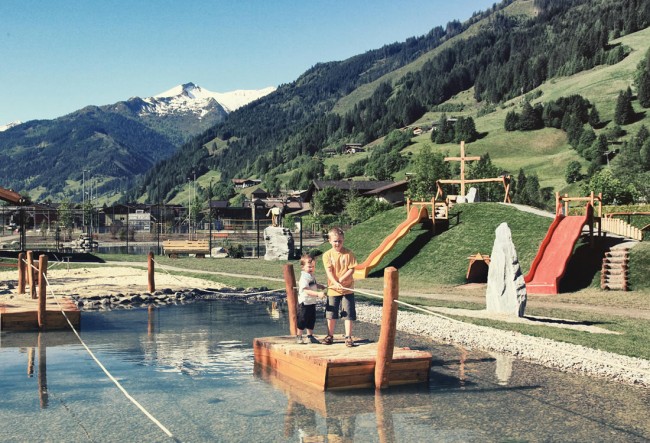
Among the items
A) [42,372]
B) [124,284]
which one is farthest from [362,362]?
[124,284]

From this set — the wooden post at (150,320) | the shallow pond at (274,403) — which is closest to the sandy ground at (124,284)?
the wooden post at (150,320)

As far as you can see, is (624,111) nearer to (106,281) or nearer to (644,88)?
(644,88)

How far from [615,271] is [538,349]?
14.7m

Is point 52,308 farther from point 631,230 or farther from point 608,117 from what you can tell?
point 608,117

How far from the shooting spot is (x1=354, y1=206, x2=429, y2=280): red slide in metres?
35.1

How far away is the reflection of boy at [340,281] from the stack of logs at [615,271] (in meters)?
18.2

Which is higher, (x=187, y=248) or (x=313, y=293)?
(x=313, y=293)

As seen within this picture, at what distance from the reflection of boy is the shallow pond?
1.65 m

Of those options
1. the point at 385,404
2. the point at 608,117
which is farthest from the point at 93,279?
the point at 608,117

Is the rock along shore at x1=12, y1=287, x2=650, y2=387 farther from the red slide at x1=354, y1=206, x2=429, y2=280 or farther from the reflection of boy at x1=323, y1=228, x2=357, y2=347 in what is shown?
the red slide at x1=354, y1=206, x2=429, y2=280

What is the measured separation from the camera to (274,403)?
1157cm

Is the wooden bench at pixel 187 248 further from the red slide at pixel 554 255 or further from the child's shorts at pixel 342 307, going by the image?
the child's shorts at pixel 342 307

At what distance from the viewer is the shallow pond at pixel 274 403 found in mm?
9945

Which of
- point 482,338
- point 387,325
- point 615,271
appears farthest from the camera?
point 615,271
